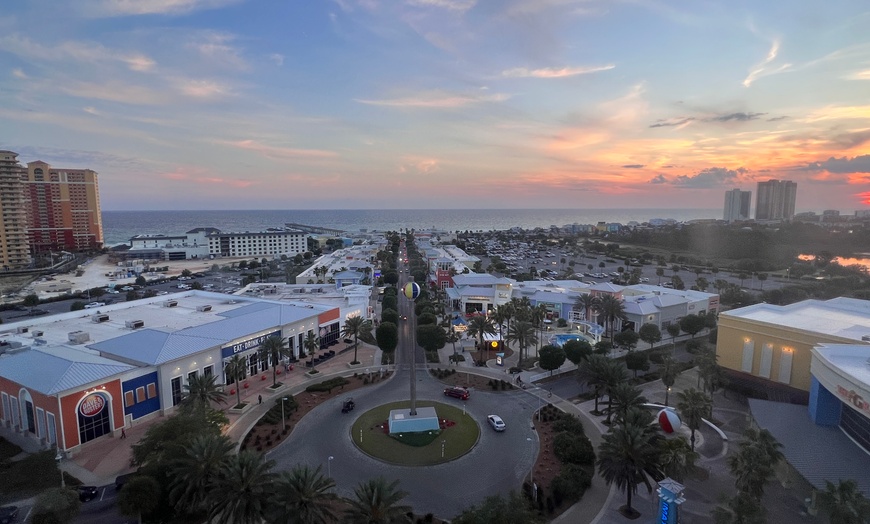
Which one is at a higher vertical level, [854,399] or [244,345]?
[854,399]

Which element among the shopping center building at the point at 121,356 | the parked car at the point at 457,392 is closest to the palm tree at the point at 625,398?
the parked car at the point at 457,392

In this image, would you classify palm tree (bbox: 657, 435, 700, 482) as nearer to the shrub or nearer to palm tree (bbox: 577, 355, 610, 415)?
the shrub

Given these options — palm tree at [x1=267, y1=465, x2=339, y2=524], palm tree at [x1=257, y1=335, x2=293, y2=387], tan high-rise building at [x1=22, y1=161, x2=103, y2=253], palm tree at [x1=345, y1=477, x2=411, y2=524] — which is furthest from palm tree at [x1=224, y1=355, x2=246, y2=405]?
tan high-rise building at [x1=22, y1=161, x2=103, y2=253]

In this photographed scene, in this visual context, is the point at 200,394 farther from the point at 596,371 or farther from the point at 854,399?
the point at 854,399

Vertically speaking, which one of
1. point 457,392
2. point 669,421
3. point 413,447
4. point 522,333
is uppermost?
point 669,421

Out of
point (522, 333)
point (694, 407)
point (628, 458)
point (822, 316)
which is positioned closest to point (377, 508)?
point (628, 458)

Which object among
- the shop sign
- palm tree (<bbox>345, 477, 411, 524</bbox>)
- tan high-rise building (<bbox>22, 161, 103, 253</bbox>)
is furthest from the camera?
tan high-rise building (<bbox>22, 161, 103, 253</bbox>)

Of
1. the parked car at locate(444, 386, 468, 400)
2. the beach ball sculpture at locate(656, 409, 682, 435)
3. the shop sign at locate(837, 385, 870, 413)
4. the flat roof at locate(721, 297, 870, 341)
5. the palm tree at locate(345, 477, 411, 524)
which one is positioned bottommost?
the parked car at locate(444, 386, 468, 400)

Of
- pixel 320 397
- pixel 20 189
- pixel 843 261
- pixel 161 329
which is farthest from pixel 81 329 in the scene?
pixel 843 261
